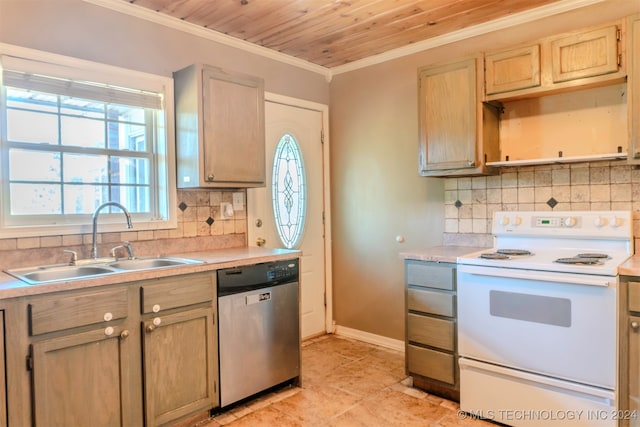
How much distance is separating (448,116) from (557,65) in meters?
0.67

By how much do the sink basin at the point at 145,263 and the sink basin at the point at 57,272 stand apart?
0.45 ft

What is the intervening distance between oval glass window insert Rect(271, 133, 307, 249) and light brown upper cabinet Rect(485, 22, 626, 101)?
162 centimetres

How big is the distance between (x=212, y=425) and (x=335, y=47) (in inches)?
→ 109

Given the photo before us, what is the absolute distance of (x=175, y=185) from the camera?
2.84 metres

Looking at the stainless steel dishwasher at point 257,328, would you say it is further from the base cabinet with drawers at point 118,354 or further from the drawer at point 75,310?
the drawer at point 75,310

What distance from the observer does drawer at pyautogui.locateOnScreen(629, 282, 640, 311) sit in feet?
6.44

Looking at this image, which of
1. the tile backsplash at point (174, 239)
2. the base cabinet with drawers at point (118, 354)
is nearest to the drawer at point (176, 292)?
the base cabinet with drawers at point (118, 354)

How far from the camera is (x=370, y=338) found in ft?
12.2

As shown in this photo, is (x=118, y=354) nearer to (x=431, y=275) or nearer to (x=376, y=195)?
(x=431, y=275)

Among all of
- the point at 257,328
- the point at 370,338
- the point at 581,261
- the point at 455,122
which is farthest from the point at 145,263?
the point at 581,261

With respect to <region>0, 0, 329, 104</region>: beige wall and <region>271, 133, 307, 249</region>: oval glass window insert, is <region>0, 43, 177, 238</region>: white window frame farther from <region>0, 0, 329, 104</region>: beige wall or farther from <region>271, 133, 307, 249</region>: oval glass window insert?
<region>271, 133, 307, 249</region>: oval glass window insert

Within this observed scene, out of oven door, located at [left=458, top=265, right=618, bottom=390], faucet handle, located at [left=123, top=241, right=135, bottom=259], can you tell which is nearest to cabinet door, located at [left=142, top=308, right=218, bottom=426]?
faucet handle, located at [left=123, top=241, right=135, bottom=259]

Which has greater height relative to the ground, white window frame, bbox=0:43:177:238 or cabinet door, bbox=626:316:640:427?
white window frame, bbox=0:43:177:238

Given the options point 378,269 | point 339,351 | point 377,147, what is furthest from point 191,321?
point 377,147
